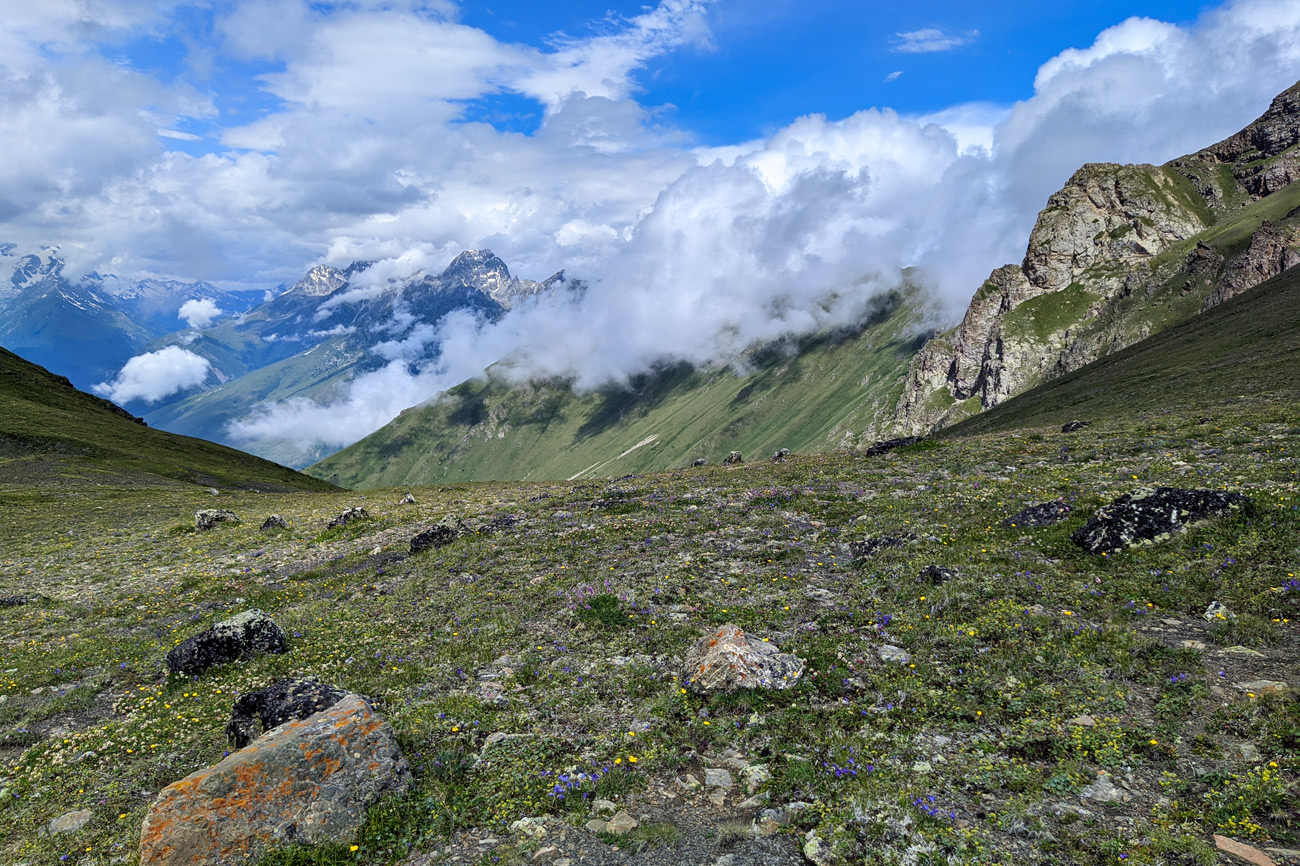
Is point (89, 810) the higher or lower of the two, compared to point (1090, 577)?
higher

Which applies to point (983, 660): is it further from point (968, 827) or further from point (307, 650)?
point (307, 650)

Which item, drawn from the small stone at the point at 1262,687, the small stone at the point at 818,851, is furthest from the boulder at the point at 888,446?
the small stone at the point at 818,851

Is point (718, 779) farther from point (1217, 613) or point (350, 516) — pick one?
point (350, 516)

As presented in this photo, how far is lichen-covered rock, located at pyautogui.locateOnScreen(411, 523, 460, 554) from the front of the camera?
25.8 metres

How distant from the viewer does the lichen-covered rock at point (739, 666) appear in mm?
11969

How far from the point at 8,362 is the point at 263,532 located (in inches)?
6462

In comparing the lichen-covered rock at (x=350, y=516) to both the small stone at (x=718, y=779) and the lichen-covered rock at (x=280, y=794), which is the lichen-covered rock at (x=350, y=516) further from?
the small stone at (x=718, y=779)

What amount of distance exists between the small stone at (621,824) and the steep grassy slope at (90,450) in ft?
278

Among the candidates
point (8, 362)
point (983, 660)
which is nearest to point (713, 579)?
point (983, 660)

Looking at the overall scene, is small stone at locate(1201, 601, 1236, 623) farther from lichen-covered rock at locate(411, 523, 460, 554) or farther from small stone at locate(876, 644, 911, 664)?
lichen-covered rock at locate(411, 523, 460, 554)

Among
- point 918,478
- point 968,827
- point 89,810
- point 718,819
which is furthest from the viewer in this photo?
point 918,478

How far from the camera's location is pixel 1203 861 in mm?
6684

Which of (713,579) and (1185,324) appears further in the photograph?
(1185,324)

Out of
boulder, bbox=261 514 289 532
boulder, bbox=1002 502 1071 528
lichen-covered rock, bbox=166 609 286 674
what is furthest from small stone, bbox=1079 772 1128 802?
boulder, bbox=261 514 289 532
